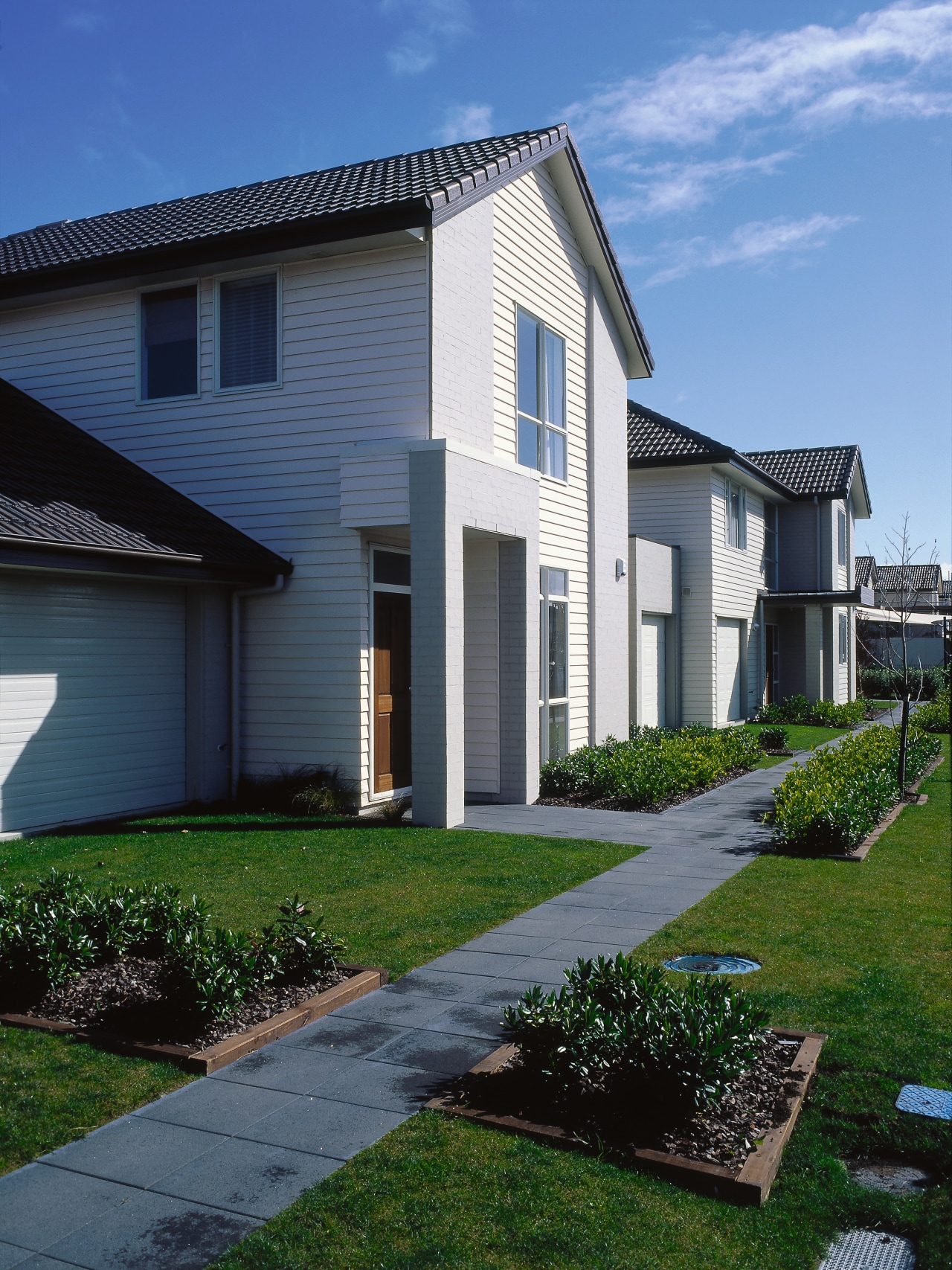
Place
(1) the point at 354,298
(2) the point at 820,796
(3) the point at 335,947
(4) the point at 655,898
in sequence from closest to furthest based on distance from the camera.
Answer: (3) the point at 335,947 → (4) the point at 655,898 → (2) the point at 820,796 → (1) the point at 354,298

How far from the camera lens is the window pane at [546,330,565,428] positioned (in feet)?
50.9

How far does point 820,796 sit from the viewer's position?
439 inches

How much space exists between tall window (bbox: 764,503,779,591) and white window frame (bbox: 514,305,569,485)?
14679 millimetres

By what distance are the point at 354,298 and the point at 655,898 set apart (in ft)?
25.1

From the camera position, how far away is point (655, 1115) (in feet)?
14.4

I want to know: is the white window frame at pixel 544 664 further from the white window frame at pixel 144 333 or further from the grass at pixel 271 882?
the white window frame at pixel 144 333

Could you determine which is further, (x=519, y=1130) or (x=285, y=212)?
(x=285, y=212)

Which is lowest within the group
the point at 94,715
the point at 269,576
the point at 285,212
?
the point at 94,715

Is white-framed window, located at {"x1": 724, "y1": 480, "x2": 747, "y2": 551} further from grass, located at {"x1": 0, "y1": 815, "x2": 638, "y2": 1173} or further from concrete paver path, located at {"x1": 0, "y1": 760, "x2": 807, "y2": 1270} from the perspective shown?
concrete paver path, located at {"x1": 0, "y1": 760, "x2": 807, "y2": 1270}

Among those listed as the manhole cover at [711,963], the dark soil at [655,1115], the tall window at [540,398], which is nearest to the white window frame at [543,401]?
the tall window at [540,398]

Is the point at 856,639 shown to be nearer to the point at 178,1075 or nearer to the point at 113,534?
the point at 113,534

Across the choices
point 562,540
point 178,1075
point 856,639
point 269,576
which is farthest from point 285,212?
point 856,639

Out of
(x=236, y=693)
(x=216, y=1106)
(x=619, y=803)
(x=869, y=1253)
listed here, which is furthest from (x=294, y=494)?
(x=869, y=1253)

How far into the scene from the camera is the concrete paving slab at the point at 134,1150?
4055 millimetres
